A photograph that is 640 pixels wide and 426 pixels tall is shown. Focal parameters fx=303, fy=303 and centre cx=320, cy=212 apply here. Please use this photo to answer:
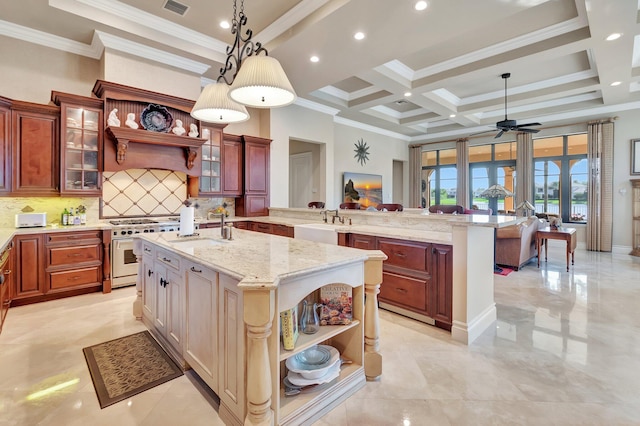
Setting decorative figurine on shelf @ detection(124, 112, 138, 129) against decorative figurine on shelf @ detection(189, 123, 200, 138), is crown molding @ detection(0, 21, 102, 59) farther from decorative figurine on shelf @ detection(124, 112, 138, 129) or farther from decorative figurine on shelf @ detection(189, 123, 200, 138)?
decorative figurine on shelf @ detection(189, 123, 200, 138)

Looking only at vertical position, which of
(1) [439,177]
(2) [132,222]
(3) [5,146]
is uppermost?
(1) [439,177]

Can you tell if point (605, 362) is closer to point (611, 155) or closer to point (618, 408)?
point (618, 408)

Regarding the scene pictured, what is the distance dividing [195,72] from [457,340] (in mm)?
4999

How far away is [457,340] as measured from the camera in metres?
2.66

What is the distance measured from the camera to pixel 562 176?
298 inches

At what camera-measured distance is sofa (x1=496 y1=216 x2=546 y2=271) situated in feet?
16.3

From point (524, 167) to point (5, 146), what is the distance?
32.8ft

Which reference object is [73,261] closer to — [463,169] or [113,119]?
[113,119]

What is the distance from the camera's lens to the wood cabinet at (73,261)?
3547 millimetres

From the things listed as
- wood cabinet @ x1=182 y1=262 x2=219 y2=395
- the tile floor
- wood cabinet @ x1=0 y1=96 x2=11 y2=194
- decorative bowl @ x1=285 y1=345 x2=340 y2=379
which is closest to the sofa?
the tile floor

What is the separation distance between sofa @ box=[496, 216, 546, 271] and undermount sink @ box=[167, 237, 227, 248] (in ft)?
15.0

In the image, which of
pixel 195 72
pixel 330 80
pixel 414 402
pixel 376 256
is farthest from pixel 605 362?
pixel 195 72

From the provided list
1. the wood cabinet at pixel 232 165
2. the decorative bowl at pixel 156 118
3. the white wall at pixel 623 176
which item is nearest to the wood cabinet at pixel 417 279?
the wood cabinet at pixel 232 165

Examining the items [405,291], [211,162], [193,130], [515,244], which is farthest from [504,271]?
[193,130]
